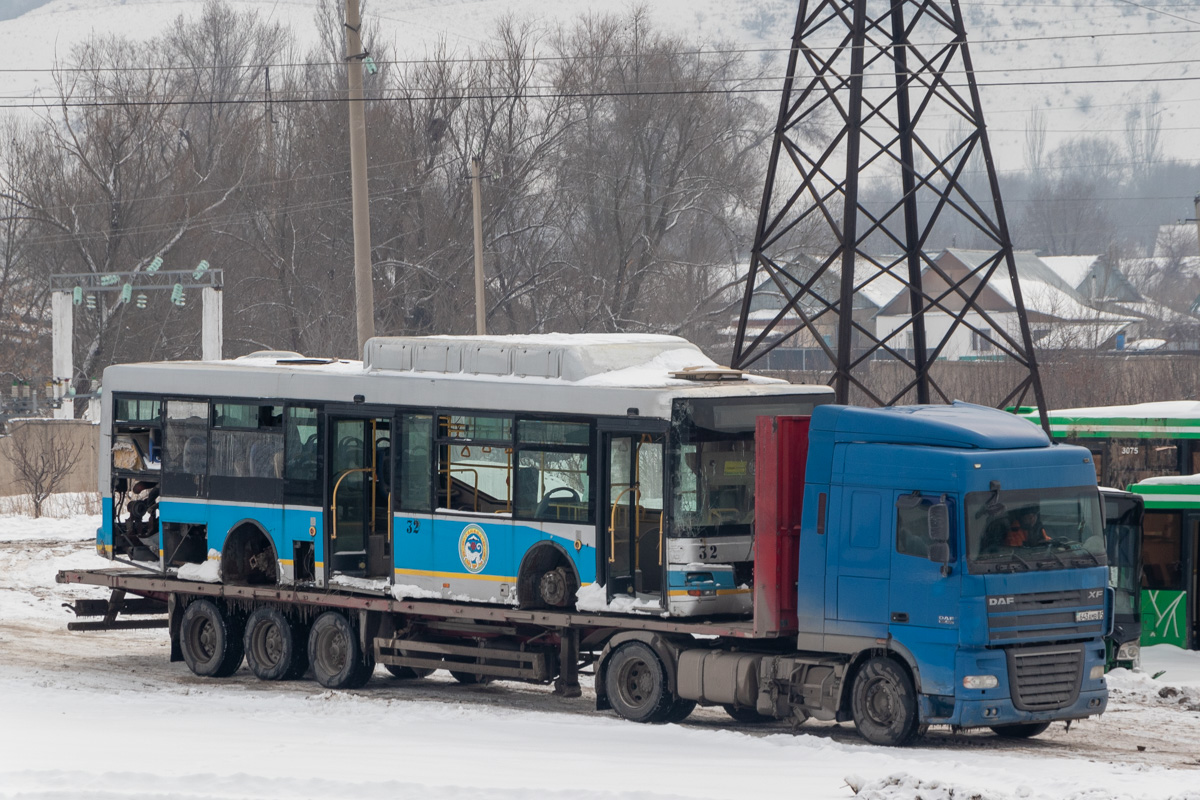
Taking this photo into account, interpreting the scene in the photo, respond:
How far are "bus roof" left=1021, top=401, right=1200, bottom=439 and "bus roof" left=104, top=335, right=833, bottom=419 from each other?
11.1 meters

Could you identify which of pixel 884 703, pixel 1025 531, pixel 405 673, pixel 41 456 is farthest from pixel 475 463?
pixel 41 456

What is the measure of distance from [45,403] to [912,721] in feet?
161

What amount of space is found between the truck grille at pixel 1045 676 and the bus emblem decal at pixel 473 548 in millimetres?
5433

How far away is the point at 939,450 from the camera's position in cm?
1432

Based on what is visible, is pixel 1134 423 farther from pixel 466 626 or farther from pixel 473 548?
pixel 473 548

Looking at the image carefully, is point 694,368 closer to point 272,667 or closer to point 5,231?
point 272,667

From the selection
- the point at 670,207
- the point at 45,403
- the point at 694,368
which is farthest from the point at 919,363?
the point at 45,403

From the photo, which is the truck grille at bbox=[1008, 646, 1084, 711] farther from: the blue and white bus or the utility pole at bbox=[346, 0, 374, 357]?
the utility pole at bbox=[346, 0, 374, 357]

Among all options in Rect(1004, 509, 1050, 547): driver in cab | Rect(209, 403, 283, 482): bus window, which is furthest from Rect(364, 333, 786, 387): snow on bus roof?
Rect(1004, 509, 1050, 547): driver in cab

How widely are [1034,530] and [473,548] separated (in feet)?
18.4

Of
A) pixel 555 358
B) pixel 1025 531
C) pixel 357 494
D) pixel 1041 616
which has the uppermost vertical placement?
pixel 555 358

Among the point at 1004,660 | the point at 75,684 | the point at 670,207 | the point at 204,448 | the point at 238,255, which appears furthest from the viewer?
the point at 238,255

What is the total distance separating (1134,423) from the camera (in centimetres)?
2641

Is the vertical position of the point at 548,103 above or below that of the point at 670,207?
above
